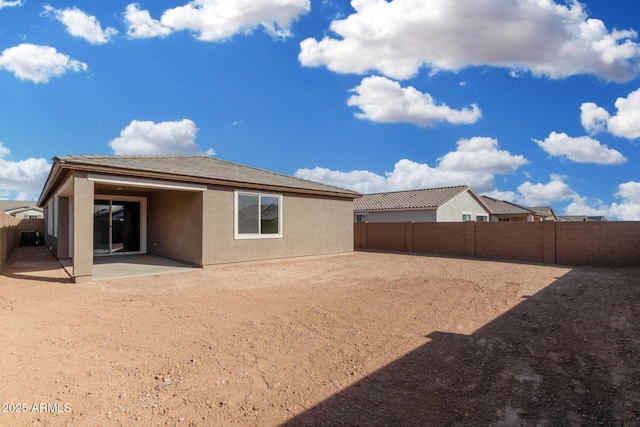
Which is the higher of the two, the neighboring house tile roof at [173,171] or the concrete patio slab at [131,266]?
the neighboring house tile roof at [173,171]

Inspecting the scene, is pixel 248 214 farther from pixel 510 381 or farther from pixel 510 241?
pixel 510 241

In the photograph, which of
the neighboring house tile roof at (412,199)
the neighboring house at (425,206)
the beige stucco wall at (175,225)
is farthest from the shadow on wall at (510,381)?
the neighboring house tile roof at (412,199)

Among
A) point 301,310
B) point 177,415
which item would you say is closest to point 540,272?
point 301,310

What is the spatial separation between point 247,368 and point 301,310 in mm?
2373

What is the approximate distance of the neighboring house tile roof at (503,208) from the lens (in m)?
29.7

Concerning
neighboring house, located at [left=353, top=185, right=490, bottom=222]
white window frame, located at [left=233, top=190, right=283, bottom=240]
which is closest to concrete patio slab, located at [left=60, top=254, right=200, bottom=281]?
white window frame, located at [left=233, top=190, right=283, bottom=240]

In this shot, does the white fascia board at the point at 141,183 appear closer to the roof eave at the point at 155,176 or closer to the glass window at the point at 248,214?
the roof eave at the point at 155,176

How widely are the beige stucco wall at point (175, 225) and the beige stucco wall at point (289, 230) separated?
1.32ft

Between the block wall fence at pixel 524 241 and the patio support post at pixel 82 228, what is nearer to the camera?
the patio support post at pixel 82 228

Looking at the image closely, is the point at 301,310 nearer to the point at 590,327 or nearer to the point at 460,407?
the point at 460,407

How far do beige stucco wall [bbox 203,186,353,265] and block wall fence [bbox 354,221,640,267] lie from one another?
11.0 feet

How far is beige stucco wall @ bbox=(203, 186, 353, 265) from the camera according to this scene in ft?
36.6

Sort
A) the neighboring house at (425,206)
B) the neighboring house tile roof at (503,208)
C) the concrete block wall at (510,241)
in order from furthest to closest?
the neighboring house tile roof at (503,208) → the neighboring house at (425,206) → the concrete block wall at (510,241)

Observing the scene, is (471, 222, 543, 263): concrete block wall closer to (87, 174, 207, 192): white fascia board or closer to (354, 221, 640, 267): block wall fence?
(354, 221, 640, 267): block wall fence
